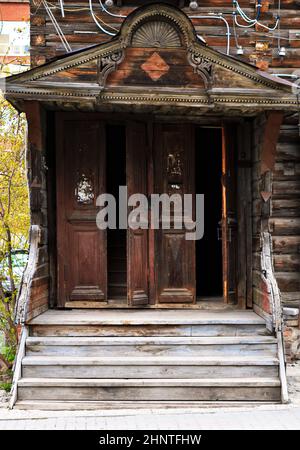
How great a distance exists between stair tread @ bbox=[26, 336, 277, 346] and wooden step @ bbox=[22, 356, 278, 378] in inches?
6.9

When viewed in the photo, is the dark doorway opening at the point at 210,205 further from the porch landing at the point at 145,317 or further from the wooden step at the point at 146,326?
the wooden step at the point at 146,326

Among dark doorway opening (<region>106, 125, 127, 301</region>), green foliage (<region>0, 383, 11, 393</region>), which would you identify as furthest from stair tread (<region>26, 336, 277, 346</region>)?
dark doorway opening (<region>106, 125, 127, 301</region>)

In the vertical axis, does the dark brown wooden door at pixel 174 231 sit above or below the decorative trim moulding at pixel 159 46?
below

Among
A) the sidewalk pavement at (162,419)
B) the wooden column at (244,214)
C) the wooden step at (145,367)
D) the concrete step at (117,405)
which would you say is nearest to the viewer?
the sidewalk pavement at (162,419)

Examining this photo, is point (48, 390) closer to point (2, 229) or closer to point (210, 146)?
point (2, 229)

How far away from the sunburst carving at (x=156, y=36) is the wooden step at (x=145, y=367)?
138 inches

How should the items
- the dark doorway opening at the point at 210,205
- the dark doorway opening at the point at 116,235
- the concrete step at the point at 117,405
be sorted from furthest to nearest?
the dark doorway opening at the point at 210,205 → the dark doorway opening at the point at 116,235 → the concrete step at the point at 117,405

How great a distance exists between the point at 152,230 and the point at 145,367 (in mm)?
2014

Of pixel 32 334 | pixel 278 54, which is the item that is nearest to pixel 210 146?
pixel 278 54

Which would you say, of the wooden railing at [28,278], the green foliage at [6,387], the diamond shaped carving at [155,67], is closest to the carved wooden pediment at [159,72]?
the diamond shaped carving at [155,67]

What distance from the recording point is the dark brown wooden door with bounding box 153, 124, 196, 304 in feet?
24.6

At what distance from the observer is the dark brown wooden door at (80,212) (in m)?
7.34

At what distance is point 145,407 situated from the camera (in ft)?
19.3

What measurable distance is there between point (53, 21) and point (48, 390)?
4.96 metres
